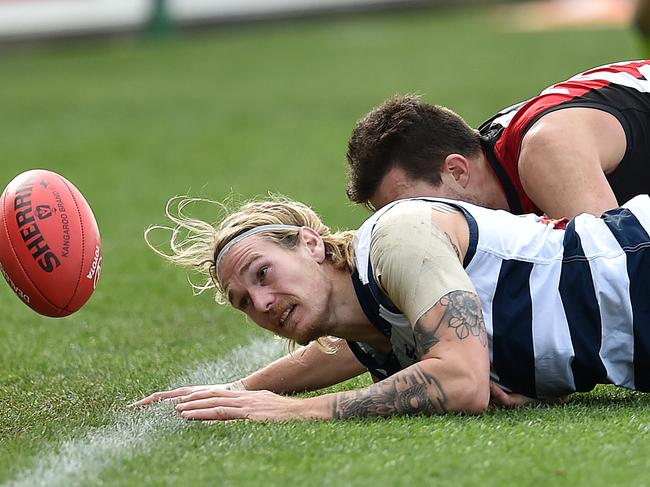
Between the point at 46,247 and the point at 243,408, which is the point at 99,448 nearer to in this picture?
the point at 243,408

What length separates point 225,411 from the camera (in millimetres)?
3807

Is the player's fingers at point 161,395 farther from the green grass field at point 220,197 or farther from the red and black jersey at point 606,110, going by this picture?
the red and black jersey at point 606,110

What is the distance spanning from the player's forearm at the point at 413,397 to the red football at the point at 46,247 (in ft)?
3.63

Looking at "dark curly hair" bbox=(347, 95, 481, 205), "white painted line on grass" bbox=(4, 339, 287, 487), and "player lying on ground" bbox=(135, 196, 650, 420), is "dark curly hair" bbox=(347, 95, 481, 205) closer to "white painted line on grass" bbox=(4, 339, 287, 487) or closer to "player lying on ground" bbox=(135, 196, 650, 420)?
"player lying on ground" bbox=(135, 196, 650, 420)

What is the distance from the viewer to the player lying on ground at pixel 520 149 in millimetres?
4566

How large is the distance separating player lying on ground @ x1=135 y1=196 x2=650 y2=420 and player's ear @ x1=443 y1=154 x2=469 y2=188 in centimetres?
79

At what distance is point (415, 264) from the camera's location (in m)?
3.68

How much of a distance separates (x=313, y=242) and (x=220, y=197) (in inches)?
212

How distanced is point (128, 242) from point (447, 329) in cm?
482

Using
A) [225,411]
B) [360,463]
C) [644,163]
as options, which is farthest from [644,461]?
[644,163]

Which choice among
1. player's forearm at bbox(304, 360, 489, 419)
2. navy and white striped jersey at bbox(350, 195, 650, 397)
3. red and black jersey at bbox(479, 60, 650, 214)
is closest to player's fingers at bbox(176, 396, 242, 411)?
player's forearm at bbox(304, 360, 489, 419)

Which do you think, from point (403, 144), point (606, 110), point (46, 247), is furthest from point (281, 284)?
point (606, 110)

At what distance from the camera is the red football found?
4406 mm

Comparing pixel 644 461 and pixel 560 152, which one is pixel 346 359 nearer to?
pixel 560 152
